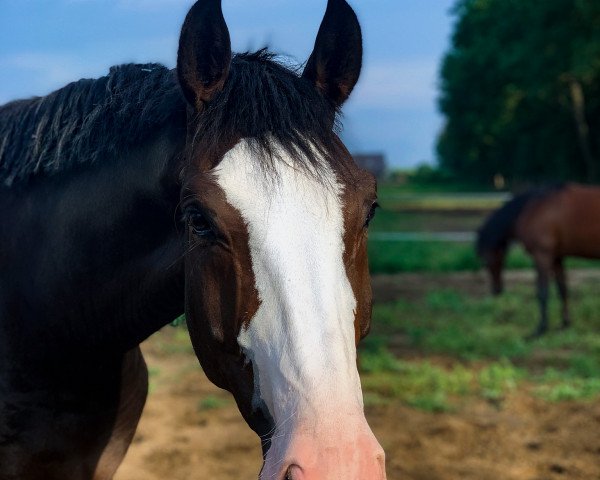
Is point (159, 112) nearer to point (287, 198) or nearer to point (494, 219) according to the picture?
point (287, 198)

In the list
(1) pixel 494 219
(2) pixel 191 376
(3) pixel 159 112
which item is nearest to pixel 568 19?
(1) pixel 494 219

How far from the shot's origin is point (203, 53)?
1.59m

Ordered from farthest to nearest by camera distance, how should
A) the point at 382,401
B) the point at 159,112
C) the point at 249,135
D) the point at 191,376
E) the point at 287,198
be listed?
the point at 191,376
the point at 382,401
the point at 159,112
the point at 249,135
the point at 287,198

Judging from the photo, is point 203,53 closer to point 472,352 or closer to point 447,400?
point 447,400

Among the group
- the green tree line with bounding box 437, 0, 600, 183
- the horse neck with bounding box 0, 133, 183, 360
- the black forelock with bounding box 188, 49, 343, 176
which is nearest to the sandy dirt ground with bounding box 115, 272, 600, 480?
the horse neck with bounding box 0, 133, 183, 360

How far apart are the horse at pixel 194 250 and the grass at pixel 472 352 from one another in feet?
11.2

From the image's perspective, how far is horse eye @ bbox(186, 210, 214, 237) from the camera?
4.88 ft

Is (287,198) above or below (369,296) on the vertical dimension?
above

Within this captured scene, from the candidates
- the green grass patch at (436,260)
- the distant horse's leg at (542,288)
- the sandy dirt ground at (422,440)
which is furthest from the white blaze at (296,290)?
the green grass patch at (436,260)

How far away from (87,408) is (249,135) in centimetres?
94

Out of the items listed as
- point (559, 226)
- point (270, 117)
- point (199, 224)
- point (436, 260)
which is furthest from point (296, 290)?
point (436, 260)

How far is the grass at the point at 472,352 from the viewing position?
5.33 meters

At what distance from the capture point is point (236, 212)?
4.74 ft

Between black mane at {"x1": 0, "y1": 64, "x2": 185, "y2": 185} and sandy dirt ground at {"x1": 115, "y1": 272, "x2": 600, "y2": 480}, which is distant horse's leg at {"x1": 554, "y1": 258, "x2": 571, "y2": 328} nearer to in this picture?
sandy dirt ground at {"x1": 115, "y1": 272, "x2": 600, "y2": 480}
